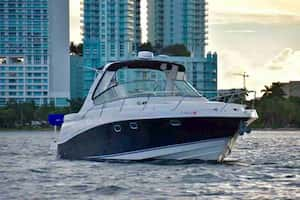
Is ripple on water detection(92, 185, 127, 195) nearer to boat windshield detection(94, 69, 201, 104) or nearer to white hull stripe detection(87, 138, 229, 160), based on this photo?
white hull stripe detection(87, 138, 229, 160)

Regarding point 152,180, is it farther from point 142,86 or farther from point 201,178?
point 142,86

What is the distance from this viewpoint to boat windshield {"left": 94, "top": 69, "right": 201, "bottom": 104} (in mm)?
42438

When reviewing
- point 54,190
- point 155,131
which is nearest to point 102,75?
point 155,131

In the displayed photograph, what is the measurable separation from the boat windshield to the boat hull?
288cm

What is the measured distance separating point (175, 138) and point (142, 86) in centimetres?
495

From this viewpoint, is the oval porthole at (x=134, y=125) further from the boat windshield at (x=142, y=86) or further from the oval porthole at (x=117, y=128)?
the boat windshield at (x=142, y=86)

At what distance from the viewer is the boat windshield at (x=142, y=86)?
42438mm

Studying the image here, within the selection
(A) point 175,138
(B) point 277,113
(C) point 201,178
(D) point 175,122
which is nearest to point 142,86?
(D) point 175,122

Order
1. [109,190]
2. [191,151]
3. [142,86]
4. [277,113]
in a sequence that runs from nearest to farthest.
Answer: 1. [109,190]
2. [191,151]
3. [142,86]
4. [277,113]

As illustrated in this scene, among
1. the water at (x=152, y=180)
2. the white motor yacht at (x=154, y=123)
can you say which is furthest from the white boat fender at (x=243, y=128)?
the water at (x=152, y=180)

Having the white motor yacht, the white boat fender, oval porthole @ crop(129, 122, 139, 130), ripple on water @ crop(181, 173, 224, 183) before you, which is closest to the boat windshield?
the white motor yacht

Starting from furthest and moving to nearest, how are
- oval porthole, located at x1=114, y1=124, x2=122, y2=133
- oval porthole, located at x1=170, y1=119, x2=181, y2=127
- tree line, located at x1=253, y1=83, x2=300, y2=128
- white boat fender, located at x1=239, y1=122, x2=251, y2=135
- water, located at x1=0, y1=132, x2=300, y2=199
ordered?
tree line, located at x1=253, y1=83, x2=300, y2=128
oval porthole, located at x1=114, y1=124, x2=122, y2=133
white boat fender, located at x1=239, y1=122, x2=251, y2=135
oval porthole, located at x1=170, y1=119, x2=181, y2=127
water, located at x1=0, y1=132, x2=300, y2=199

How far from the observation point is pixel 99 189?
2978cm

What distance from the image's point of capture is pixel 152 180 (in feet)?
107
